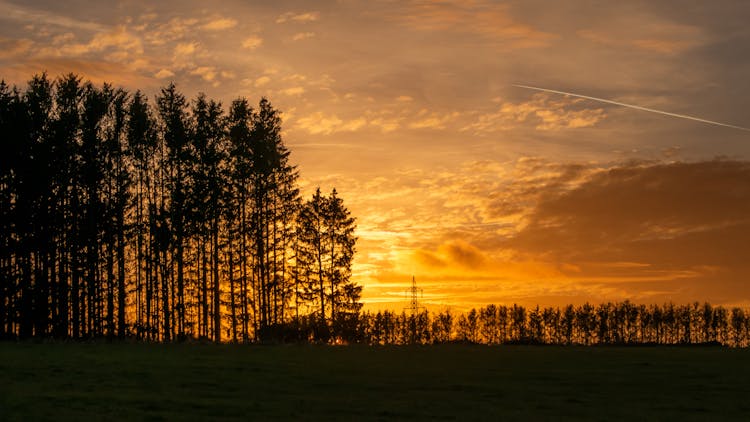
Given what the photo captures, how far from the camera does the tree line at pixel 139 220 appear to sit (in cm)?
5738

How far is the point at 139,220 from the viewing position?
61.9m

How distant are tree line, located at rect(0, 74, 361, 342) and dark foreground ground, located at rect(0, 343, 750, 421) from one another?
2096cm

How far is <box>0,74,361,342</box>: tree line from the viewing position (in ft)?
188

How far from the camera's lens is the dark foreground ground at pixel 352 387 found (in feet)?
62.6

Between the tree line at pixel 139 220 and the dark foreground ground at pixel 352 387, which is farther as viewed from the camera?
the tree line at pixel 139 220

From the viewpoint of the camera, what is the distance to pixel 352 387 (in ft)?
81.7

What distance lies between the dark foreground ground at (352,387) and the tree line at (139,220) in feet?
68.8

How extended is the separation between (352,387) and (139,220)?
42002 mm

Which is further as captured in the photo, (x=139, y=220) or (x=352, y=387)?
(x=139, y=220)

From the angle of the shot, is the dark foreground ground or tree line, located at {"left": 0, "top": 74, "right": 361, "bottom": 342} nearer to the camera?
the dark foreground ground

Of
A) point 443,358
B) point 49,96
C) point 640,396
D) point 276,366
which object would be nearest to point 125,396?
point 276,366

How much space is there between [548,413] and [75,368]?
1834cm

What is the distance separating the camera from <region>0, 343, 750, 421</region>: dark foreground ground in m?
19.1

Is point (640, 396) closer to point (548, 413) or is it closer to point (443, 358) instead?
point (548, 413)
